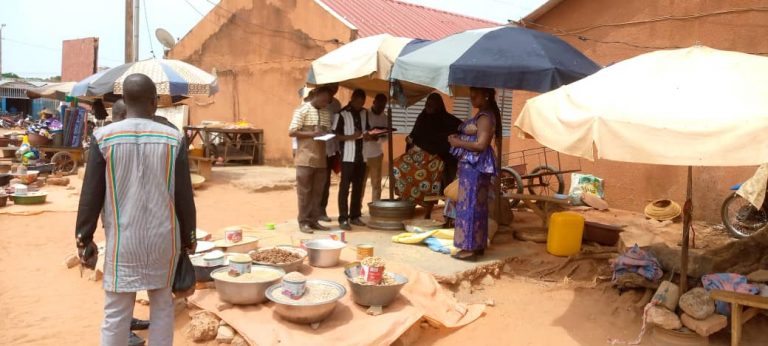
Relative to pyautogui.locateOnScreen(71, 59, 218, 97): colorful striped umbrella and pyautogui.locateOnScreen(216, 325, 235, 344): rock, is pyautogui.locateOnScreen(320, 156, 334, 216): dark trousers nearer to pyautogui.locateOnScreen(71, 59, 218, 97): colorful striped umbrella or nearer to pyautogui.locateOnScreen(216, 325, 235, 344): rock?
pyautogui.locateOnScreen(216, 325, 235, 344): rock

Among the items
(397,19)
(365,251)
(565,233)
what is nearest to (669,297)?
(565,233)

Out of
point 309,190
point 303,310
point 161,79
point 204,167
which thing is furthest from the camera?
point 204,167

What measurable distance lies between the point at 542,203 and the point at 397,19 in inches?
371

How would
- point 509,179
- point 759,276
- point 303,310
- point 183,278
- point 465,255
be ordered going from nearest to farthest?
1. point 183,278
2. point 303,310
3. point 759,276
4. point 465,255
5. point 509,179

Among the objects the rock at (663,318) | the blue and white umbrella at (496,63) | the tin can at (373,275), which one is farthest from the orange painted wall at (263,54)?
the rock at (663,318)

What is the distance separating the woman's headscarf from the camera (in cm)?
686

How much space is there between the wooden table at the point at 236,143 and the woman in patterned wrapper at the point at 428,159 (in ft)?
24.3

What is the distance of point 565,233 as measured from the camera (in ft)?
18.9

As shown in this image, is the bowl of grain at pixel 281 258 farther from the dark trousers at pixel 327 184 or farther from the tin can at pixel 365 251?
the dark trousers at pixel 327 184

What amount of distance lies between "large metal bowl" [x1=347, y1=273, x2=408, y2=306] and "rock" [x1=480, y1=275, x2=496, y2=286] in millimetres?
1172

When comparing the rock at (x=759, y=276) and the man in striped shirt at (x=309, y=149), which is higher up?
the man in striped shirt at (x=309, y=149)

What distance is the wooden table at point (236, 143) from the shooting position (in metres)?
13.6

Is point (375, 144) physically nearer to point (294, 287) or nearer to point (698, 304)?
point (294, 287)

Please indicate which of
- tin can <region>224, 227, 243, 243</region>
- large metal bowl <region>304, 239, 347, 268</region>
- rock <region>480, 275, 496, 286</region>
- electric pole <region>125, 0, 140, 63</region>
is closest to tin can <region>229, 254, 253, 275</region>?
large metal bowl <region>304, 239, 347, 268</region>
